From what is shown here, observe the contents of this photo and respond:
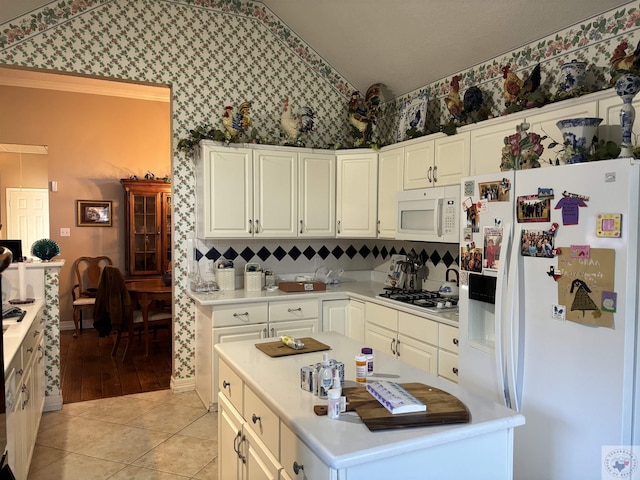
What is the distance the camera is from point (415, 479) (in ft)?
4.27

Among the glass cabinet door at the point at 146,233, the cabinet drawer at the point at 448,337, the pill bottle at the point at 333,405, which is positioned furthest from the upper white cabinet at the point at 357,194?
the glass cabinet door at the point at 146,233

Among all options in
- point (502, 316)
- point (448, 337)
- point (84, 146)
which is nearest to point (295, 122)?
point (448, 337)

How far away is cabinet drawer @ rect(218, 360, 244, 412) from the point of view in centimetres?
192

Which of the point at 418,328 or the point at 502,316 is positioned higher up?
the point at 502,316

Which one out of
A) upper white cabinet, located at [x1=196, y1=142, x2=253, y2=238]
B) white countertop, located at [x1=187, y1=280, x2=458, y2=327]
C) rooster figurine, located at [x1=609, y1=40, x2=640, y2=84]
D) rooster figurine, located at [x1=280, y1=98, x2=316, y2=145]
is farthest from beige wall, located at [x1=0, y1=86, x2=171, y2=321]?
rooster figurine, located at [x1=609, y1=40, x2=640, y2=84]

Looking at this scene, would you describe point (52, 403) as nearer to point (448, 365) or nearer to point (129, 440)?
point (129, 440)

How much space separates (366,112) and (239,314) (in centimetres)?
224

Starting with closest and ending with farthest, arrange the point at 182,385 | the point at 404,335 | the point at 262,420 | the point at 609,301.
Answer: the point at 262,420
the point at 609,301
the point at 404,335
the point at 182,385

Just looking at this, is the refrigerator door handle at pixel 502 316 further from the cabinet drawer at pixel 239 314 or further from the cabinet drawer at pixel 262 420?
the cabinet drawer at pixel 239 314

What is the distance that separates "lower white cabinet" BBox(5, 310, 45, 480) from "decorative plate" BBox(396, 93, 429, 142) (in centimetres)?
313

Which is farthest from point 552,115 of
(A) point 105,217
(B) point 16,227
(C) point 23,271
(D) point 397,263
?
(B) point 16,227

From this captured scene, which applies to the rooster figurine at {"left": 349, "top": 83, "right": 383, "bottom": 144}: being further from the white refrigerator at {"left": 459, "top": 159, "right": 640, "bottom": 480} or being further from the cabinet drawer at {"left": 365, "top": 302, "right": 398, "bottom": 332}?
the white refrigerator at {"left": 459, "top": 159, "right": 640, "bottom": 480}

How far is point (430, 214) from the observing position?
3389 mm

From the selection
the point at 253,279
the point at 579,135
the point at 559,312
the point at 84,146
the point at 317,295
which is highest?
the point at 84,146
